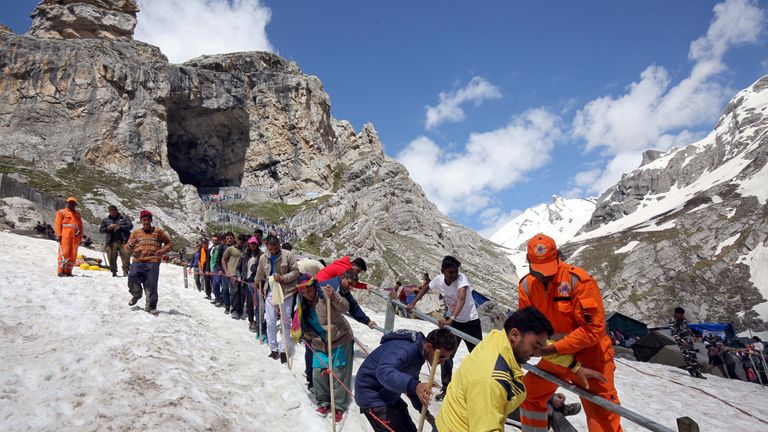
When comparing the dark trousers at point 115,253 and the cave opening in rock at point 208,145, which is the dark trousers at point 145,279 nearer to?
the dark trousers at point 115,253

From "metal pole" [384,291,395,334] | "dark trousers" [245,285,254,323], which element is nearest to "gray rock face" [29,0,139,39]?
"dark trousers" [245,285,254,323]

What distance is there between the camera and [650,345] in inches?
742

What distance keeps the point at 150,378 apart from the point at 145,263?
12.6 feet

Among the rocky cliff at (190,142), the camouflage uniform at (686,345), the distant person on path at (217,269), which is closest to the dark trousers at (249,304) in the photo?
the distant person on path at (217,269)

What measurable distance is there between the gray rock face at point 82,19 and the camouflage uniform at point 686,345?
78.8 metres

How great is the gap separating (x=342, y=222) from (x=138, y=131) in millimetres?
27026

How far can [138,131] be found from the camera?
51562 millimetres

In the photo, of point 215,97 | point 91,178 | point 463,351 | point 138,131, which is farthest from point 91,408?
point 215,97

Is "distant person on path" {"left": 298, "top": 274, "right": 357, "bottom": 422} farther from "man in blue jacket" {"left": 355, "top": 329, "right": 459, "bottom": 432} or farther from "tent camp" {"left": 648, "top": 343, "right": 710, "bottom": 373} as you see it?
"tent camp" {"left": 648, "top": 343, "right": 710, "bottom": 373}

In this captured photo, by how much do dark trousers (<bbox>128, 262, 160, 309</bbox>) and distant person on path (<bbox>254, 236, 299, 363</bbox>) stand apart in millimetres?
2182

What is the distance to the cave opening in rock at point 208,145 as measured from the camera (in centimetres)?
6081

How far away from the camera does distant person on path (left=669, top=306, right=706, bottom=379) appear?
12.1m

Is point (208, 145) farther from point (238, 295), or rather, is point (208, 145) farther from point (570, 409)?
point (570, 409)

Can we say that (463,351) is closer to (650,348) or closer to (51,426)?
(51,426)
